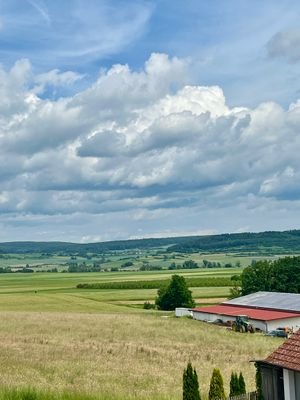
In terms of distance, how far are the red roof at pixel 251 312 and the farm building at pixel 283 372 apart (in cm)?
4028

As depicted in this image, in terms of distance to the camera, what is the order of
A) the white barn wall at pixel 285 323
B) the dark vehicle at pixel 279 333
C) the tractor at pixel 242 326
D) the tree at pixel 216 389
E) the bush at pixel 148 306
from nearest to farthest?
the tree at pixel 216 389 < the dark vehicle at pixel 279 333 < the tractor at pixel 242 326 < the white barn wall at pixel 285 323 < the bush at pixel 148 306

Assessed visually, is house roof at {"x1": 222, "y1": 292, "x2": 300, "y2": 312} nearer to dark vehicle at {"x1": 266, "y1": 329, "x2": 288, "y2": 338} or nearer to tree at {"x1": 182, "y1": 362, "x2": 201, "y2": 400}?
dark vehicle at {"x1": 266, "y1": 329, "x2": 288, "y2": 338}

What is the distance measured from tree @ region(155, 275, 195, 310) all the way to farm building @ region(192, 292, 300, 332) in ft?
38.2

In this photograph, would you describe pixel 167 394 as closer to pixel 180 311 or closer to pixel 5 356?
pixel 5 356

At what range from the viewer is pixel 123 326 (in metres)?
59.8

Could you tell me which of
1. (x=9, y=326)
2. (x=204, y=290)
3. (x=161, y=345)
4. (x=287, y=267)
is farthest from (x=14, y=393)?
(x=204, y=290)

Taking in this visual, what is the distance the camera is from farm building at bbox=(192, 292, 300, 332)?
64.1 metres

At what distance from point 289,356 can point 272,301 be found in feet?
183

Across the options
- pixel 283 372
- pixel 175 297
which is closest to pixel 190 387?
pixel 283 372

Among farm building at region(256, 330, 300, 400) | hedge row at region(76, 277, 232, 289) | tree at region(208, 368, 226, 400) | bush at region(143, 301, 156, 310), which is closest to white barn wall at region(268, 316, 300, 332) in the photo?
bush at region(143, 301, 156, 310)

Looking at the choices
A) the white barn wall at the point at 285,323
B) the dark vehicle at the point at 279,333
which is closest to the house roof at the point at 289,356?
the dark vehicle at the point at 279,333

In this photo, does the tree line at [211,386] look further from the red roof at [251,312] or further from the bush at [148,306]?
the bush at [148,306]

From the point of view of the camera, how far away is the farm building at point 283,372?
22.3m

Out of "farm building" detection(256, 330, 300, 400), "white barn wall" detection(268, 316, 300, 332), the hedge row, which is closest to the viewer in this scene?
"farm building" detection(256, 330, 300, 400)
